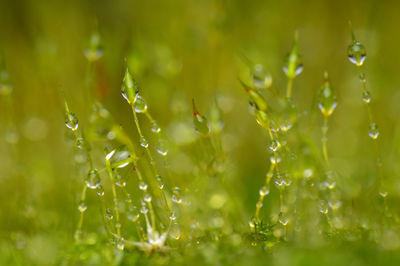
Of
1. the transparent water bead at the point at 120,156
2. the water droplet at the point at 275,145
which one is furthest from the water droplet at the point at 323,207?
the transparent water bead at the point at 120,156

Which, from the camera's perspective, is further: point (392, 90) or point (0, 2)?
point (0, 2)

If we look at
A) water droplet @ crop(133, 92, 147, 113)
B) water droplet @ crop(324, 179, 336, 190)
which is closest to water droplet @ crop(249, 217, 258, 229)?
Result: water droplet @ crop(324, 179, 336, 190)

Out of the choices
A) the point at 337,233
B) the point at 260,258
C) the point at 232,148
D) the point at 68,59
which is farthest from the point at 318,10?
the point at 260,258

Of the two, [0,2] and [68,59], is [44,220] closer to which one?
[68,59]

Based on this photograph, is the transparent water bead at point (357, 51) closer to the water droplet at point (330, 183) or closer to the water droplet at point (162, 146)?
the water droplet at point (330, 183)

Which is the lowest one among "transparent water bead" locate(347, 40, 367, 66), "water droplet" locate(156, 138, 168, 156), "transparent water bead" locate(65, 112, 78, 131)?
"water droplet" locate(156, 138, 168, 156)

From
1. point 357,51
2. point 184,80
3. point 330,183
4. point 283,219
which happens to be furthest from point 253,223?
point 184,80

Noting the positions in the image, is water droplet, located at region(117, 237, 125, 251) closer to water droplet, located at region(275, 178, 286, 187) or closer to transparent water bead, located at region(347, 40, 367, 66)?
water droplet, located at region(275, 178, 286, 187)
